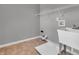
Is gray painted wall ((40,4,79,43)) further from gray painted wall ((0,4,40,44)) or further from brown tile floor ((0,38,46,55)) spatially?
brown tile floor ((0,38,46,55))

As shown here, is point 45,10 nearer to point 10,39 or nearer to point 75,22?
point 75,22

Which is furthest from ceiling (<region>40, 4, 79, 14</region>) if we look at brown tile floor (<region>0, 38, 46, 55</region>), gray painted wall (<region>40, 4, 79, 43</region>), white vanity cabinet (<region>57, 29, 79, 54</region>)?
brown tile floor (<region>0, 38, 46, 55</region>)

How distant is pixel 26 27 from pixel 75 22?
2.37ft

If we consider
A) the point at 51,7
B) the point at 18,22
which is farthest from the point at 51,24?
the point at 18,22

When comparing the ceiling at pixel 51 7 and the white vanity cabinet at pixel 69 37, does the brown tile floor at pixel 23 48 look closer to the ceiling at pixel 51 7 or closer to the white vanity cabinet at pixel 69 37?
the white vanity cabinet at pixel 69 37

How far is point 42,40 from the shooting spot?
1340 millimetres

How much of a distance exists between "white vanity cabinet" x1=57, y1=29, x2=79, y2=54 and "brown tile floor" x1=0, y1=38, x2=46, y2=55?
32 centimetres

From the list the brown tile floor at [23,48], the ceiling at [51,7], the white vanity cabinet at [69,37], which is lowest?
the brown tile floor at [23,48]

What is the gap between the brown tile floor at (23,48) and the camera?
1198 millimetres

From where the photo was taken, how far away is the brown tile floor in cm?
120

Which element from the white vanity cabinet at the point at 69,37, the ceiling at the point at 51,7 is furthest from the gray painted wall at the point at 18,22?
the white vanity cabinet at the point at 69,37

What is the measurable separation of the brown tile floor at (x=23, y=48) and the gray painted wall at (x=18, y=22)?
94 mm
